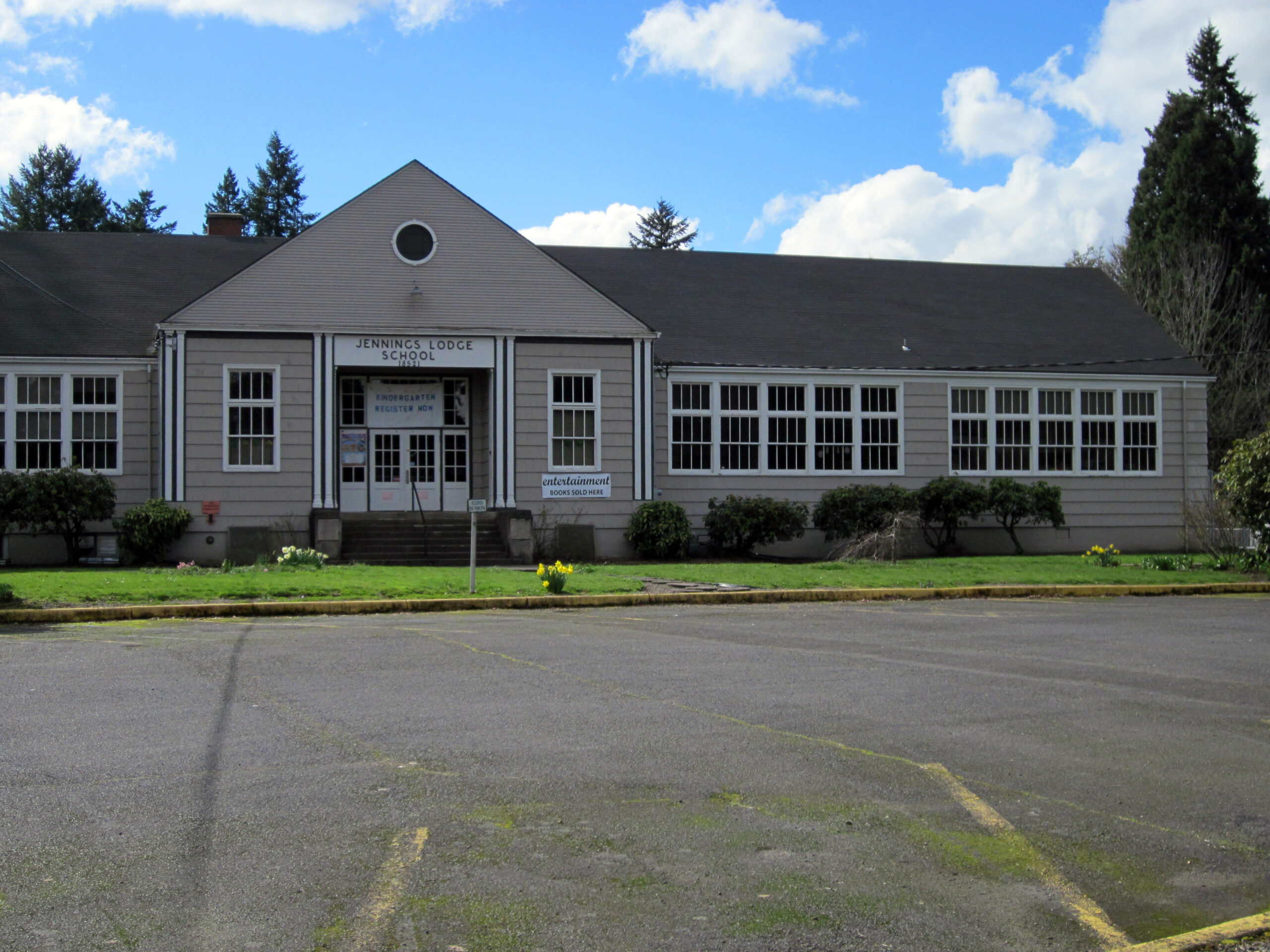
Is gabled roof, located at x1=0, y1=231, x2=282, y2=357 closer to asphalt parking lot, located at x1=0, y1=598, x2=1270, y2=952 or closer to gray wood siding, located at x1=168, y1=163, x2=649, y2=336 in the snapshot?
gray wood siding, located at x1=168, y1=163, x2=649, y2=336

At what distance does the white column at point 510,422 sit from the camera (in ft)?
82.2

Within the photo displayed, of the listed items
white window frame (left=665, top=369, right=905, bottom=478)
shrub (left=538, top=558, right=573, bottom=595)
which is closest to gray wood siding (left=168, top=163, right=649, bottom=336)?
white window frame (left=665, top=369, right=905, bottom=478)

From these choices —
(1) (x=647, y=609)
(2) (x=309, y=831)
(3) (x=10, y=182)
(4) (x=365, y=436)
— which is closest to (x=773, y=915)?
(2) (x=309, y=831)

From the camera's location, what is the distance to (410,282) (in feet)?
81.8

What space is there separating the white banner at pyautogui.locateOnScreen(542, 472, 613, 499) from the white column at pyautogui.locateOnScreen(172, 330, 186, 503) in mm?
7200

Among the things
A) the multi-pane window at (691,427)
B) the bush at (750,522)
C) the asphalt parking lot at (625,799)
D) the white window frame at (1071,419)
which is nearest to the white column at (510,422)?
the multi-pane window at (691,427)

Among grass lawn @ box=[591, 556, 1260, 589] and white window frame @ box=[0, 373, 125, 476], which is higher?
white window frame @ box=[0, 373, 125, 476]

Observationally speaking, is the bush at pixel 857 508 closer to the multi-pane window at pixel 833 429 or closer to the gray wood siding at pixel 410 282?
the multi-pane window at pixel 833 429

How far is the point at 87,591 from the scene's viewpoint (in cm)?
1590

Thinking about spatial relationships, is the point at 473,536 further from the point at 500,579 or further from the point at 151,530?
the point at 151,530

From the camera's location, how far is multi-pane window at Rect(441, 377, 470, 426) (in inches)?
1056

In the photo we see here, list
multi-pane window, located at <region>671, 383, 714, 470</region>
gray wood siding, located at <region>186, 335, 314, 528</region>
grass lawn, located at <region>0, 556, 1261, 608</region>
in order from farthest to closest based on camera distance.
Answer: multi-pane window, located at <region>671, 383, 714, 470</region> → gray wood siding, located at <region>186, 335, 314, 528</region> → grass lawn, located at <region>0, 556, 1261, 608</region>

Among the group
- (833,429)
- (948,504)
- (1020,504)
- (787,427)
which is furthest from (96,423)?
(1020,504)

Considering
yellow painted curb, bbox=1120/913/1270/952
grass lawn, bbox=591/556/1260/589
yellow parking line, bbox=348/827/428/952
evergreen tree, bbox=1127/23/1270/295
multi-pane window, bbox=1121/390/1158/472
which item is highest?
evergreen tree, bbox=1127/23/1270/295
